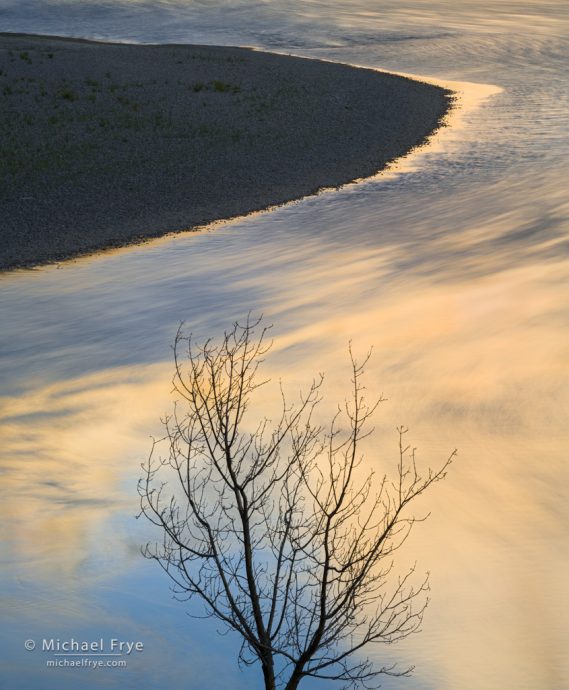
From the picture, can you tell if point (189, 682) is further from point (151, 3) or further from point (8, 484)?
point (151, 3)

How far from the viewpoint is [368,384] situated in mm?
14633

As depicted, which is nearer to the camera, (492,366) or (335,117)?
(492,366)

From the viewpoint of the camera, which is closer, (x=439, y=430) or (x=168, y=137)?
(x=439, y=430)

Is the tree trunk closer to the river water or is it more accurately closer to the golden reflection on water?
the river water

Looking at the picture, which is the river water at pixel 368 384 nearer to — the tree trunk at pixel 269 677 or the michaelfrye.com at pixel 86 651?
the michaelfrye.com at pixel 86 651

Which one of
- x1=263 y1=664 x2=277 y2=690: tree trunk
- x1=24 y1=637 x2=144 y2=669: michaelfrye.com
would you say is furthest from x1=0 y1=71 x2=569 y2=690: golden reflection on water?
x1=263 y1=664 x2=277 y2=690: tree trunk

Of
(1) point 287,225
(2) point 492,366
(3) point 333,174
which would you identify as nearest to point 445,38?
(3) point 333,174

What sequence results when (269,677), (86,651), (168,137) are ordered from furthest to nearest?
(168,137) → (86,651) → (269,677)

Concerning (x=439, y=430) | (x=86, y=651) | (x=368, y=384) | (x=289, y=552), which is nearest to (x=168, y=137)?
(x=368, y=384)

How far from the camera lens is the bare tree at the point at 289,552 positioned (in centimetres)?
688

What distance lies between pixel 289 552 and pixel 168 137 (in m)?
19.0

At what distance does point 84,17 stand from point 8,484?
53993mm

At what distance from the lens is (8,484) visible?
1165 cm

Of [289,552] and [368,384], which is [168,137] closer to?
[368,384]
